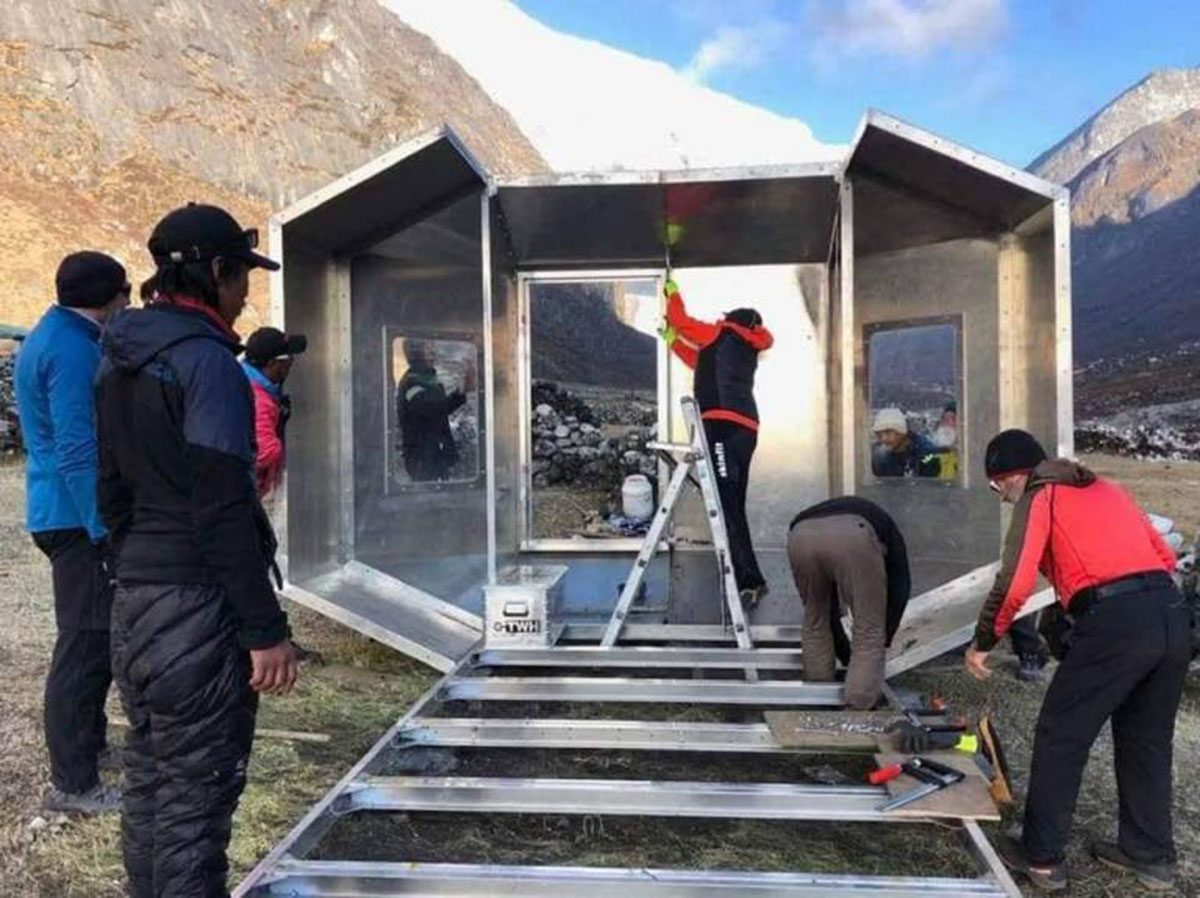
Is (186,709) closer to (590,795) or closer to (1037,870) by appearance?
(590,795)

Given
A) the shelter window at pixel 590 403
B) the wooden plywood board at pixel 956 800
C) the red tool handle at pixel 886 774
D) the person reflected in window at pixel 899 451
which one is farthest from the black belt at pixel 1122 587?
the shelter window at pixel 590 403

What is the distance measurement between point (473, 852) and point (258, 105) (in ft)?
139

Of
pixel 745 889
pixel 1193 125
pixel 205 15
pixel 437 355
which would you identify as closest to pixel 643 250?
pixel 437 355

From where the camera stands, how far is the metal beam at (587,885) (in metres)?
3.12

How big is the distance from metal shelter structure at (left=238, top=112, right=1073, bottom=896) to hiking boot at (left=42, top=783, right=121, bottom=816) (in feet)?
3.12

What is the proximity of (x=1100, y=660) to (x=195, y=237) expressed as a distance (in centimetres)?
324

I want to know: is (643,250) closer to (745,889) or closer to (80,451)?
(80,451)

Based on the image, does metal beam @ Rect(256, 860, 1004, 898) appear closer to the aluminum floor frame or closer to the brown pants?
the aluminum floor frame

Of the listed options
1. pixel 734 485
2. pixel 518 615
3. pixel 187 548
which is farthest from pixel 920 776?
pixel 734 485

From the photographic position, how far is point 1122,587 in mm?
3756

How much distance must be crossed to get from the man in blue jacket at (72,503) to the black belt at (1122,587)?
3.54 metres

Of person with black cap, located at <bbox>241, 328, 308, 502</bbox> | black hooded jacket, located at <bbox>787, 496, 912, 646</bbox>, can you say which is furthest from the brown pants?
person with black cap, located at <bbox>241, 328, 308, 502</bbox>

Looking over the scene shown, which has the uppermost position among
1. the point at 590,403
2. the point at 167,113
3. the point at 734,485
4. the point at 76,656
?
the point at 167,113

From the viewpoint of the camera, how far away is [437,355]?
23.4 feet
